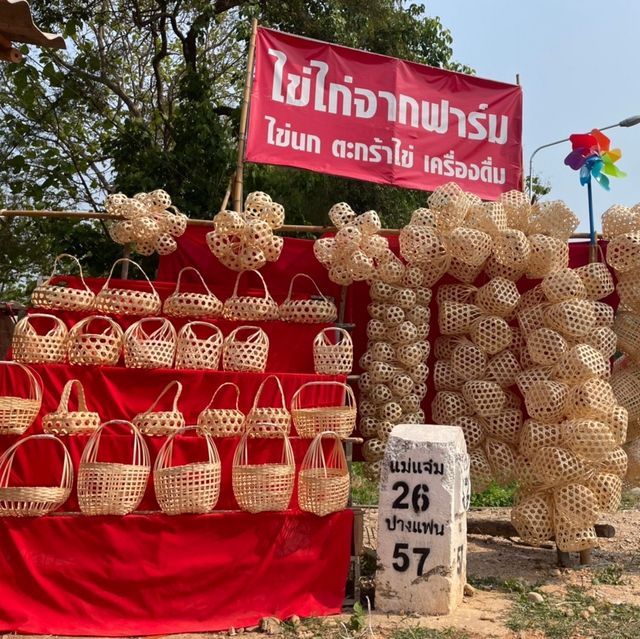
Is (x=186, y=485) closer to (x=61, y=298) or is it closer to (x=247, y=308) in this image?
(x=247, y=308)

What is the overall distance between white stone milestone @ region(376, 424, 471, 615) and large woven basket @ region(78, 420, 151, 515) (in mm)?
1402

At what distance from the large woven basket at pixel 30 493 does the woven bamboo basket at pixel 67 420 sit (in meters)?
0.07

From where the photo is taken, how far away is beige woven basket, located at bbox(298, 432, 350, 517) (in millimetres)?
4617

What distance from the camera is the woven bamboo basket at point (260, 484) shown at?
4.46 m

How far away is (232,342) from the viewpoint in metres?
4.97

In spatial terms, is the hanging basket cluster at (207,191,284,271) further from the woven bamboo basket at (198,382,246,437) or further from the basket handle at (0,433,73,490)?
the basket handle at (0,433,73,490)

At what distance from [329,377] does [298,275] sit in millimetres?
1087

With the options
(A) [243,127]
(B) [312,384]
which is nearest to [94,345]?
(B) [312,384]

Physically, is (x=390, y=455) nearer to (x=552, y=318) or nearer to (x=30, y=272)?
(x=552, y=318)

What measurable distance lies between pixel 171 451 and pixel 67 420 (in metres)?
0.60

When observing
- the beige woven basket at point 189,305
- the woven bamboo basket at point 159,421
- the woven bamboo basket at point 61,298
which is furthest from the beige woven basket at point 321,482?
the woven bamboo basket at point 61,298

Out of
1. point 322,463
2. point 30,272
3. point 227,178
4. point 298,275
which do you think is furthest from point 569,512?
point 30,272

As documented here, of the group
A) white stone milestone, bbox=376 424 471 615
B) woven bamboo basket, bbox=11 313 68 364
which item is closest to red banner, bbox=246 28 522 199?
woven bamboo basket, bbox=11 313 68 364

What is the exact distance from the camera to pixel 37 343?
4617 mm
